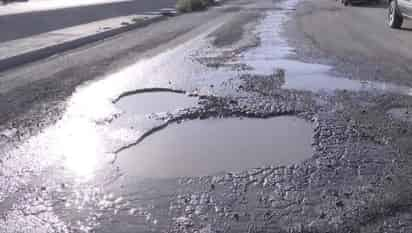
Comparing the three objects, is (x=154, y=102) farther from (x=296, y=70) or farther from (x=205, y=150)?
(x=296, y=70)

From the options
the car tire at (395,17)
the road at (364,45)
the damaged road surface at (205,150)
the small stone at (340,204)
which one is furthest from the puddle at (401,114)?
the car tire at (395,17)

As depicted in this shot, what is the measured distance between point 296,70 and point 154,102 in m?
3.55

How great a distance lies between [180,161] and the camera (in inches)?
222

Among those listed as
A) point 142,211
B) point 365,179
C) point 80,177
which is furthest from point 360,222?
point 80,177

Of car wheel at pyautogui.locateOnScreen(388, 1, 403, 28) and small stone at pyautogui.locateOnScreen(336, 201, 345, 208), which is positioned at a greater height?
car wheel at pyautogui.locateOnScreen(388, 1, 403, 28)

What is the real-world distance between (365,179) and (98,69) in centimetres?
760

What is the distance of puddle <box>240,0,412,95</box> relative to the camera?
28.5ft

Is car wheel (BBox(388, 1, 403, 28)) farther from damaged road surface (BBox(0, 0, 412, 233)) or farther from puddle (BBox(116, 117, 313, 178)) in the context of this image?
puddle (BBox(116, 117, 313, 178))

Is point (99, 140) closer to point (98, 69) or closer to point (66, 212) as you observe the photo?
point (66, 212)

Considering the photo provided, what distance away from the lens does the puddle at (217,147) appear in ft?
17.8

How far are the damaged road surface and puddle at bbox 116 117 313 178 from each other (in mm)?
21

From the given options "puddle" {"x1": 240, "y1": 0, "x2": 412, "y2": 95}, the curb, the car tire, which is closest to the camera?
"puddle" {"x1": 240, "y1": 0, "x2": 412, "y2": 95}

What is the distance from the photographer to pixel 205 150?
6012 millimetres

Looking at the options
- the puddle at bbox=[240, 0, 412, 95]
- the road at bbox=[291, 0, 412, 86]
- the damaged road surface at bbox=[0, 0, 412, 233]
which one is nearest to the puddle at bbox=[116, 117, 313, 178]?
the damaged road surface at bbox=[0, 0, 412, 233]
